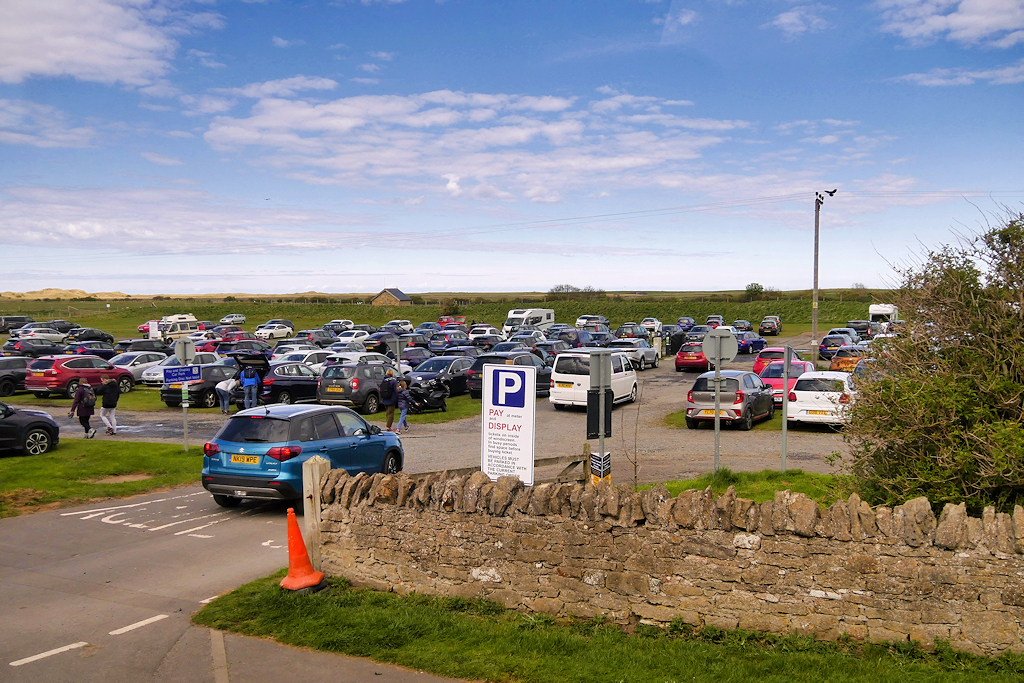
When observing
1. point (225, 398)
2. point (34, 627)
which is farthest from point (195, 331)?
point (34, 627)

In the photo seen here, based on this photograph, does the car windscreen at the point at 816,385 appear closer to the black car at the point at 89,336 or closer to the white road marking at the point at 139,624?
the white road marking at the point at 139,624

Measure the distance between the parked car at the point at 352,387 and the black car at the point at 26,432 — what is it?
29.8 feet

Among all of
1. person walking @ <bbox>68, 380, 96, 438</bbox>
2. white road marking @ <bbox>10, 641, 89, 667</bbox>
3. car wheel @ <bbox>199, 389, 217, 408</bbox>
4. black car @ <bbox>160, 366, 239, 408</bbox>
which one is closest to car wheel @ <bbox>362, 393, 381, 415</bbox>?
black car @ <bbox>160, 366, 239, 408</bbox>

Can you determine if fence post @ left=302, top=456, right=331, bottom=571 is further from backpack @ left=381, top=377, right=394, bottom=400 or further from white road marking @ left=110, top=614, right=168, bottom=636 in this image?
backpack @ left=381, top=377, right=394, bottom=400

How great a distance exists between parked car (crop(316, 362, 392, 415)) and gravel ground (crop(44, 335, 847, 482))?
123 inches

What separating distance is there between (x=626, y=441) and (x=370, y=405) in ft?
32.7

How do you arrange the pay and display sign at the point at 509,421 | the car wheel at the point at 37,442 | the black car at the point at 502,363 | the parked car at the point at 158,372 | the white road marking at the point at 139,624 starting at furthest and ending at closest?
the parked car at the point at 158,372, the black car at the point at 502,363, the car wheel at the point at 37,442, the pay and display sign at the point at 509,421, the white road marking at the point at 139,624

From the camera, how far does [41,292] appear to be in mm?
148500

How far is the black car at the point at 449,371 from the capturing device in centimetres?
2798

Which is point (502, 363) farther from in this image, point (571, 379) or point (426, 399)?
point (426, 399)

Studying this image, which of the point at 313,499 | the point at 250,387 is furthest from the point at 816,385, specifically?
the point at 250,387

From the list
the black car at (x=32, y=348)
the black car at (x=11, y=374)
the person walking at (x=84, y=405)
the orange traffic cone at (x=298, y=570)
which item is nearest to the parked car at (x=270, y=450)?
the orange traffic cone at (x=298, y=570)

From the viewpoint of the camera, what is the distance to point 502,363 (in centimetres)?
2583

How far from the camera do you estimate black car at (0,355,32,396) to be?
99.7 feet
